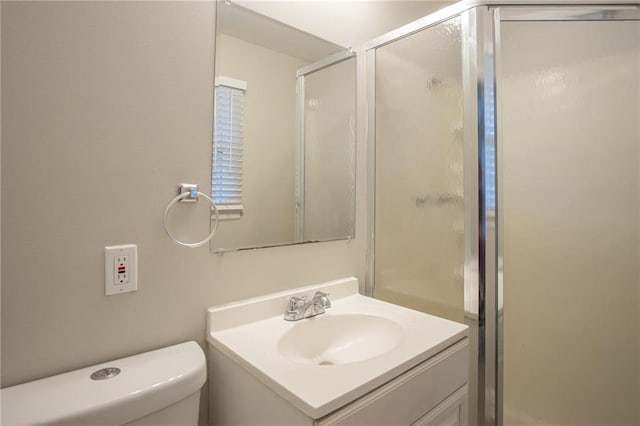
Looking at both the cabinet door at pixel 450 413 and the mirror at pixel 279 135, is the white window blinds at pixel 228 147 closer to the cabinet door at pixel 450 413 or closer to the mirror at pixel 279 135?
the mirror at pixel 279 135

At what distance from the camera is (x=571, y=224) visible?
1.43 m

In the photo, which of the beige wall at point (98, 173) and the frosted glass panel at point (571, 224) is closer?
the beige wall at point (98, 173)

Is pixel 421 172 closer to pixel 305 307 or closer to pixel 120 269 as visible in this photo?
pixel 305 307

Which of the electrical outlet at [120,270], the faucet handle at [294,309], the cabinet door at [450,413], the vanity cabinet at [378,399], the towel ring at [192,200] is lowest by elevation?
the cabinet door at [450,413]

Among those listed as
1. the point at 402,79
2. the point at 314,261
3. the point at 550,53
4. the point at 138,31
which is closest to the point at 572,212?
the point at 550,53

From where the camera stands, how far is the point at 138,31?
817 millimetres

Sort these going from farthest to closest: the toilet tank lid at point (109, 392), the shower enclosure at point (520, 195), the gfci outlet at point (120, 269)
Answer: the shower enclosure at point (520, 195)
the gfci outlet at point (120, 269)
the toilet tank lid at point (109, 392)

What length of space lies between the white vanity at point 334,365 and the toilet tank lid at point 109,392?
14 cm

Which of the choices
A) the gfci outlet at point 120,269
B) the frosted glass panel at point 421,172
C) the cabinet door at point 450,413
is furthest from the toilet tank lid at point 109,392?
the frosted glass panel at point 421,172

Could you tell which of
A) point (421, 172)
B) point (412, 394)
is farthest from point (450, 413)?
point (421, 172)

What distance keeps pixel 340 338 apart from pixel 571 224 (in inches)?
46.4

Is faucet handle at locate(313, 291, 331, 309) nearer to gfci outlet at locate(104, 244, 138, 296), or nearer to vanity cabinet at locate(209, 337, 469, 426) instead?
vanity cabinet at locate(209, 337, 469, 426)

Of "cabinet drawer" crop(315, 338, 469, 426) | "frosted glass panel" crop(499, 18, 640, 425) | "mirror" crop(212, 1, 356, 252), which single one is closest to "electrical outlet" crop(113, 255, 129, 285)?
"mirror" crop(212, 1, 356, 252)

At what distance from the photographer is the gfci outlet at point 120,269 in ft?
2.55
